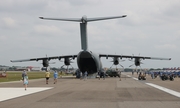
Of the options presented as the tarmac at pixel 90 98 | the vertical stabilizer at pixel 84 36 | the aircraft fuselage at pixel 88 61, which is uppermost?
the vertical stabilizer at pixel 84 36

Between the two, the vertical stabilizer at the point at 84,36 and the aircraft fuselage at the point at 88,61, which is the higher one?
the vertical stabilizer at the point at 84,36

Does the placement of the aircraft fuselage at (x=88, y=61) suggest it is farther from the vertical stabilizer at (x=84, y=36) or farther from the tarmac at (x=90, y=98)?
the tarmac at (x=90, y=98)

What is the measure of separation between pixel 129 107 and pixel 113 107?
0.66 meters

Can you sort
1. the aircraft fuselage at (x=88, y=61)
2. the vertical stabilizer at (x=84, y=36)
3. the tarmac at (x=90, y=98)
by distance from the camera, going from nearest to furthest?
the tarmac at (x=90, y=98) < the vertical stabilizer at (x=84, y=36) < the aircraft fuselage at (x=88, y=61)

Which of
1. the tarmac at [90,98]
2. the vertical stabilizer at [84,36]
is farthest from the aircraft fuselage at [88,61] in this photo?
the tarmac at [90,98]

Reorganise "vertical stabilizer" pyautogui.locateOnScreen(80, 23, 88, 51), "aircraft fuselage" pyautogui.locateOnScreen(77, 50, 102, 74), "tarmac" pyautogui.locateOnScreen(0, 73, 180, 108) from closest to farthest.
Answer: "tarmac" pyautogui.locateOnScreen(0, 73, 180, 108) → "vertical stabilizer" pyautogui.locateOnScreen(80, 23, 88, 51) → "aircraft fuselage" pyautogui.locateOnScreen(77, 50, 102, 74)

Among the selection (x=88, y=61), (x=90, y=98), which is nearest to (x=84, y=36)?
(x=88, y=61)

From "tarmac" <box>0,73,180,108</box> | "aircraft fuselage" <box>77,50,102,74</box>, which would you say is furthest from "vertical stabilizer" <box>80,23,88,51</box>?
"tarmac" <box>0,73,180,108</box>

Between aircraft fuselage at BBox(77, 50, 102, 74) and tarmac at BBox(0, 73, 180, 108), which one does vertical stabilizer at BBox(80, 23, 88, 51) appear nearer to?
aircraft fuselage at BBox(77, 50, 102, 74)

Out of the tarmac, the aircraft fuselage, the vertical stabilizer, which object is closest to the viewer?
the tarmac

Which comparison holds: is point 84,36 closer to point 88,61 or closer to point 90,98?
point 88,61

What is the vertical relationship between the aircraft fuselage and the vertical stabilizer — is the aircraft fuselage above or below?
below

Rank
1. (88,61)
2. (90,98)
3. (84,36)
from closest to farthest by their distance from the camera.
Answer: (90,98) < (84,36) < (88,61)

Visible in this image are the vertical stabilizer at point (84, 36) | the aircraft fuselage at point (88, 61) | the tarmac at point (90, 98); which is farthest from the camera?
the aircraft fuselage at point (88, 61)
